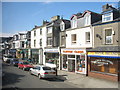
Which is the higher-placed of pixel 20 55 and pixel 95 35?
pixel 95 35

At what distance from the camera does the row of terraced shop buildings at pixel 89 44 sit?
15.5 m

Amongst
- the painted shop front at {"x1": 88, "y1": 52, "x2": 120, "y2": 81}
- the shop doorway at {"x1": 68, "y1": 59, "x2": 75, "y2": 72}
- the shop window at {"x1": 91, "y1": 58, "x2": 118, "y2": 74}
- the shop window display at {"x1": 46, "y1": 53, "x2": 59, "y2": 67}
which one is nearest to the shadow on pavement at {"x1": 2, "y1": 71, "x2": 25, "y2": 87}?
the shop doorway at {"x1": 68, "y1": 59, "x2": 75, "y2": 72}

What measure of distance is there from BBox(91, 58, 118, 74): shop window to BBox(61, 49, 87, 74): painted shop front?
1489 mm

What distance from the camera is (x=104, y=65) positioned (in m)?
16.4

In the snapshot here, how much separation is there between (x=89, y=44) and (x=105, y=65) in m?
3.83

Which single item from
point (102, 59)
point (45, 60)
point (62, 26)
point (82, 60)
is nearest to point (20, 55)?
point (45, 60)

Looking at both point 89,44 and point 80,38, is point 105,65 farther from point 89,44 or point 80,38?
point 80,38

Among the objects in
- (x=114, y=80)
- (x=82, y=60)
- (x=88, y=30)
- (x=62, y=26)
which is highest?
(x=62, y=26)

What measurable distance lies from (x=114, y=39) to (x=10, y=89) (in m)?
12.2

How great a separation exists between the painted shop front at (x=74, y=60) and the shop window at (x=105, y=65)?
1.49 metres

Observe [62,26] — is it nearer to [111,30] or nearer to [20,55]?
[111,30]

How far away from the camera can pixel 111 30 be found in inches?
640

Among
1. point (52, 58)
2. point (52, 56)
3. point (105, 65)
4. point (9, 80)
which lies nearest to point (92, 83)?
point (105, 65)

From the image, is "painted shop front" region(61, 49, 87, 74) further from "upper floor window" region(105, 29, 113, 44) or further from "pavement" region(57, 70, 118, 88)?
"upper floor window" region(105, 29, 113, 44)
